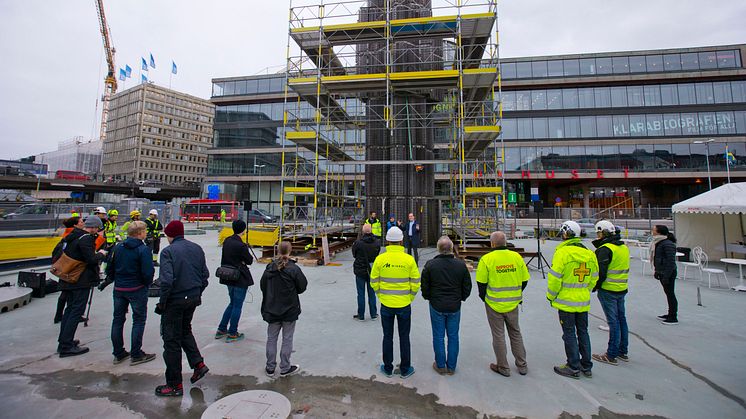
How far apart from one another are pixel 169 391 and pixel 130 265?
176 centimetres

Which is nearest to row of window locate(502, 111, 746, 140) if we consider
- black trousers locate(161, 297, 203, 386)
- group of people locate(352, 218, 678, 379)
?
group of people locate(352, 218, 678, 379)

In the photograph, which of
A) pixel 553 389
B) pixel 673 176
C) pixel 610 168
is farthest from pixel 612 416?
pixel 673 176

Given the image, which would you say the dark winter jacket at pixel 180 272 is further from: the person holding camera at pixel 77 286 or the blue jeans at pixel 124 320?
the person holding camera at pixel 77 286

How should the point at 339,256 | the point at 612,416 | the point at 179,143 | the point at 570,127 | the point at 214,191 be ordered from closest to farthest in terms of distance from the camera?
the point at 612,416, the point at 339,256, the point at 570,127, the point at 214,191, the point at 179,143

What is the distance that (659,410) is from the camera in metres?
3.29

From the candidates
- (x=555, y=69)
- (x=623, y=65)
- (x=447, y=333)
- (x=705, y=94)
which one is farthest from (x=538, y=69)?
(x=447, y=333)

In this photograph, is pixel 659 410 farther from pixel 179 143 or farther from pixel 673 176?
pixel 179 143

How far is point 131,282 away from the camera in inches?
167

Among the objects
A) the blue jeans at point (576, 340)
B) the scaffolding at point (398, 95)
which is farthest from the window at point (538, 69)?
the blue jeans at point (576, 340)

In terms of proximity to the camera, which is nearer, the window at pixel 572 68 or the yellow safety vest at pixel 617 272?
the yellow safety vest at pixel 617 272

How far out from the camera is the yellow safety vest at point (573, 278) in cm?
395

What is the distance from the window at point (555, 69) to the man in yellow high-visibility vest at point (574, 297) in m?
43.4

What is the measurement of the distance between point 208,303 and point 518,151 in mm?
39333

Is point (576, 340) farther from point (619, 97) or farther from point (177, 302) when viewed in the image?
point (619, 97)
